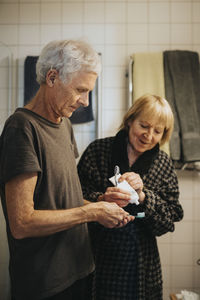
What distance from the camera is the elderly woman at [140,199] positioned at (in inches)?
52.7

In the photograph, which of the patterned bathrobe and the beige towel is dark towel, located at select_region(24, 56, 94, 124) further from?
the patterned bathrobe

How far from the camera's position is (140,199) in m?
1.29

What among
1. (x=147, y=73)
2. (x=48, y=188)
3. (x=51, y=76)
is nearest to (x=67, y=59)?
(x=51, y=76)

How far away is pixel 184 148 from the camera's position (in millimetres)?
1902

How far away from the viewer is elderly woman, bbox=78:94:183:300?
1338 millimetres

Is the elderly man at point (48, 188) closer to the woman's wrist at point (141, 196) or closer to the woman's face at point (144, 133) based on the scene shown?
the woman's wrist at point (141, 196)

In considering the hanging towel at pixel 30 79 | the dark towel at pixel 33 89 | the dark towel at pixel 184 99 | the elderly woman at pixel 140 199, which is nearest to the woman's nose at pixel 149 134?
the elderly woman at pixel 140 199

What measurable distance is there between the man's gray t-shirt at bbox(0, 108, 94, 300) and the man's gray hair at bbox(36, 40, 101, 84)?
0.15 meters

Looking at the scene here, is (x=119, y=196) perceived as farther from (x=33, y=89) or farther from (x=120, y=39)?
(x=120, y=39)

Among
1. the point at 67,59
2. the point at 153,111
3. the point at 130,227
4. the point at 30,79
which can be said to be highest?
the point at 30,79

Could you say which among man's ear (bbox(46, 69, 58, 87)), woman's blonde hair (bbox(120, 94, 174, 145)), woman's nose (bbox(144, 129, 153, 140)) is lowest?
woman's nose (bbox(144, 129, 153, 140))

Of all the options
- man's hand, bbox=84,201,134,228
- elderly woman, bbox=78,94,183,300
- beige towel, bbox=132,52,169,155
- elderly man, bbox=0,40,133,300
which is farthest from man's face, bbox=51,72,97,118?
beige towel, bbox=132,52,169,155

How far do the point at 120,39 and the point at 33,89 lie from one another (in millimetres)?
680

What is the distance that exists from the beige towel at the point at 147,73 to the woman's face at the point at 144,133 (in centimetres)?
62
